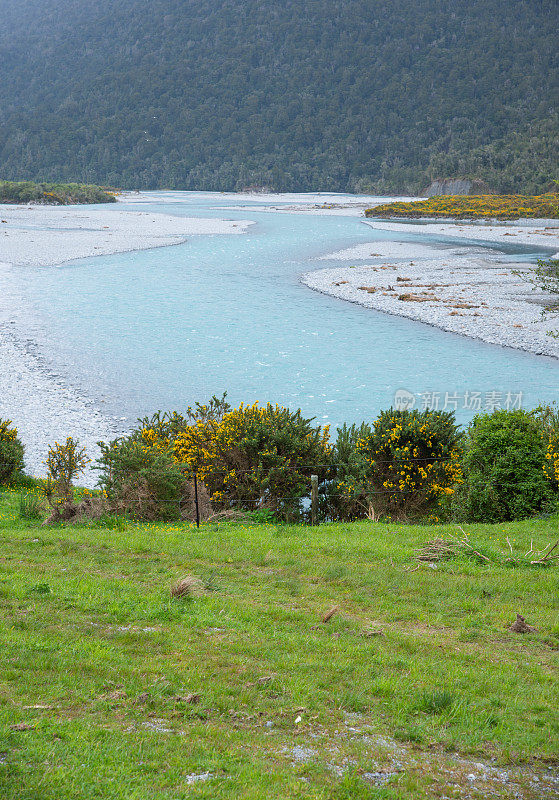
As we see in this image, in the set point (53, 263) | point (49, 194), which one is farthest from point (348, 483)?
point (49, 194)

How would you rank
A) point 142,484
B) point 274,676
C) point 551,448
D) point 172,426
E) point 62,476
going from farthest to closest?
1. point 172,426
2. point 142,484
3. point 62,476
4. point 551,448
5. point 274,676

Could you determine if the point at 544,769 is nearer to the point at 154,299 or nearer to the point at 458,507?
the point at 458,507

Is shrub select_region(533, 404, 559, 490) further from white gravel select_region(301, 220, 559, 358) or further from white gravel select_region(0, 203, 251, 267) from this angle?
white gravel select_region(0, 203, 251, 267)

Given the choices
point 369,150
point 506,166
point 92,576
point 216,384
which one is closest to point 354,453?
point 92,576

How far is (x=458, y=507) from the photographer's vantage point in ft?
41.5

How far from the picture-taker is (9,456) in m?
14.3

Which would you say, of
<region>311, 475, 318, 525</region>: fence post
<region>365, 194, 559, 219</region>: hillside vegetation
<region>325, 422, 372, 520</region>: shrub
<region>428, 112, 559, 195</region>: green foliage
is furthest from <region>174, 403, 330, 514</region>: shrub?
<region>428, 112, 559, 195</region>: green foliage

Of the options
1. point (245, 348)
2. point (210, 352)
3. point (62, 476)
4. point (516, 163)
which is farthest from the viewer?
point (516, 163)

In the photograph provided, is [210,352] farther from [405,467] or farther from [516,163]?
[516,163]

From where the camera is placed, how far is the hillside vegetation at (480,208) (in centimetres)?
8456

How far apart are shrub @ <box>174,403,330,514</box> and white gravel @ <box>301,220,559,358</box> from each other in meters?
13.8

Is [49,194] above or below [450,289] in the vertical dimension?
above

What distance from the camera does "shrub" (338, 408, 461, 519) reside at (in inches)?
518

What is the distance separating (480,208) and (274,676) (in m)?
90.3
